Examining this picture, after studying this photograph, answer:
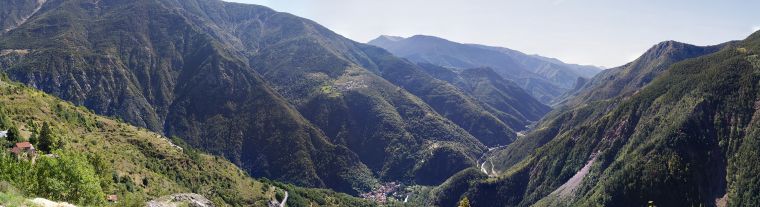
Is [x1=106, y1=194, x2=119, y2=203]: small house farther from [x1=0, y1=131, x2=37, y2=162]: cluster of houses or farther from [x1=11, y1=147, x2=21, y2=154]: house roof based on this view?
[x1=11, y1=147, x2=21, y2=154]: house roof

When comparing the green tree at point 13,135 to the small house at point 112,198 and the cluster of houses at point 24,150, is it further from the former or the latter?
the small house at point 112,198

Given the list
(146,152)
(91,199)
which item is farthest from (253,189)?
(91,199)

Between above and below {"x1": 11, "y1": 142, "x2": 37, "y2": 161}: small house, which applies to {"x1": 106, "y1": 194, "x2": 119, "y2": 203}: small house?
below

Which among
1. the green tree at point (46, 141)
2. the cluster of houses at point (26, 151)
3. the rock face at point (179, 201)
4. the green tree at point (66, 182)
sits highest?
the green tree at point (66, 182)

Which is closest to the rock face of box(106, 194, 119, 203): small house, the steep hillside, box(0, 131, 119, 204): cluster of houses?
the steep hillside

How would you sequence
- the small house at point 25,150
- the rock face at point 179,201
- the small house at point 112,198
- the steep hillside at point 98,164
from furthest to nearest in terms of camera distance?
the rock face at point 179,201, the small house at point 25,150, the small house at point 112,198, the steep hillside at point 98,164

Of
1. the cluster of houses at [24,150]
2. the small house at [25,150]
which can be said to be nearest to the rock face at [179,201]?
the cluster of houses at [24,150]
